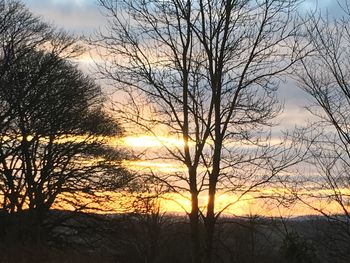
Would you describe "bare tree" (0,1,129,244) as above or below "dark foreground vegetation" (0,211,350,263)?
above

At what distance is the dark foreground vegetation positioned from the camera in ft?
47.4

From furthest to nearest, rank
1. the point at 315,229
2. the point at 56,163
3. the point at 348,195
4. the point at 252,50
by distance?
the point at 56,163 → the point at 315,229 → the point at 252,50 → the point at 348,195

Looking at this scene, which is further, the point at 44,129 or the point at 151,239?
the point at 151,239

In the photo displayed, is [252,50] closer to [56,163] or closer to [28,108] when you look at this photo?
[28,108]

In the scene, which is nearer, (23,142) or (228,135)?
(228,135)

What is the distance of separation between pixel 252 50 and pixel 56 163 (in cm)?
1906

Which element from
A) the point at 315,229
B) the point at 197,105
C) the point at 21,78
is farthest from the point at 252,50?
the point at 21,78

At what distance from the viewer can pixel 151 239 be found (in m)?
55.0

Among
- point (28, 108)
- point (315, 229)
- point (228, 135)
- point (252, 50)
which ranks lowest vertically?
point (315, 229)

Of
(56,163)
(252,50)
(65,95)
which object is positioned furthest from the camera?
(56,163)

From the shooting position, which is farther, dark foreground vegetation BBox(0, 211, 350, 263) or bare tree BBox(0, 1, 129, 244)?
bare tree BBox(0, 1, 129, 244)

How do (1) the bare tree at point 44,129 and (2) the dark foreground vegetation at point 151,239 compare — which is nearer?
(2) the dark foreground vegetation at point 151,239

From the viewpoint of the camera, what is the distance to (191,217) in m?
13.4

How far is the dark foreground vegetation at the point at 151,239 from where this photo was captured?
47.4 ft
